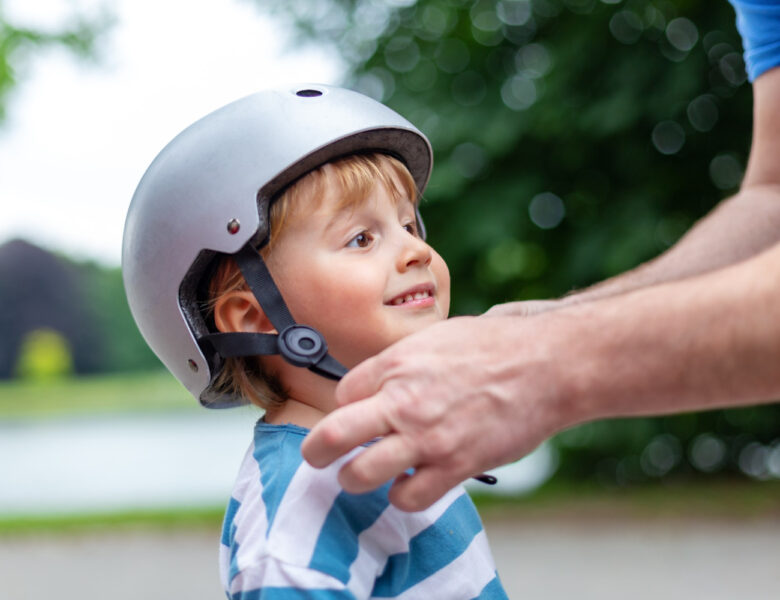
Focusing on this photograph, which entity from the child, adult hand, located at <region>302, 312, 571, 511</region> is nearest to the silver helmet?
the child

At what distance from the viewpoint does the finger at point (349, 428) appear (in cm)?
137

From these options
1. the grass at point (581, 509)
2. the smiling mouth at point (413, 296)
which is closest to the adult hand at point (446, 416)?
the smiling mouth at point (413, 296)

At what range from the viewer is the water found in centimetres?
1061

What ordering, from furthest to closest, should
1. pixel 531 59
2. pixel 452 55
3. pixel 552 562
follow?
pixel 452 55 → pixel 531 59 → pixel 552 562

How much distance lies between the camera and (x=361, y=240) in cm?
192

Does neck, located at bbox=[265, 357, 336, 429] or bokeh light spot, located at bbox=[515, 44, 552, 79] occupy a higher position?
bokeh light spot, located at bbox=[515, 44, 552, 79]

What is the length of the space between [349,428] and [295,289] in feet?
1.87

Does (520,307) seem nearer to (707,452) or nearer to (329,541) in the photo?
(329,541)

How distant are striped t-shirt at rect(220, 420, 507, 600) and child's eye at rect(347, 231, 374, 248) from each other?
0.40 m

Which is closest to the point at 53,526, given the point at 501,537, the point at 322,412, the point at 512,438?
the point at 501,537

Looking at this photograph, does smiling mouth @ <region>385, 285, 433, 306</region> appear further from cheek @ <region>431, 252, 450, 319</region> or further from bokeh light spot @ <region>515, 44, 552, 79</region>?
bokeh light spot @ <region>515, 44, 552, 79</region>

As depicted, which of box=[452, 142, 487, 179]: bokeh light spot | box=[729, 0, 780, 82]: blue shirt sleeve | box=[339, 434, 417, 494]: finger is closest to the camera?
box=[339, 434, 417, 494]: finger

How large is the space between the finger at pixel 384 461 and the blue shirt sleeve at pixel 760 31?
183cm

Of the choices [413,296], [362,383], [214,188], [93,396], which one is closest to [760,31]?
[413,296]
